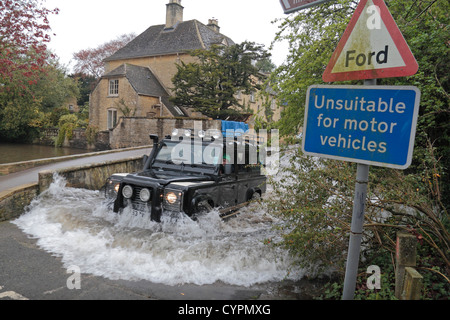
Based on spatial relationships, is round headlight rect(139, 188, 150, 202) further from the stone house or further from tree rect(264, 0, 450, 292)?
the stone house

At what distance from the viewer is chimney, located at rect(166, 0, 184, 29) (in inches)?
1652

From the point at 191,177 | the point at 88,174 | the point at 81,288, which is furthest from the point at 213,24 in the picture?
the point at 81,288

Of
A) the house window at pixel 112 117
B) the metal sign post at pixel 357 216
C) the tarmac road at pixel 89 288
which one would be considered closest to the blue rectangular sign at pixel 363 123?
the metal sign post at pixel 357 216

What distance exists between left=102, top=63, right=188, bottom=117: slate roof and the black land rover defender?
26.4 metres

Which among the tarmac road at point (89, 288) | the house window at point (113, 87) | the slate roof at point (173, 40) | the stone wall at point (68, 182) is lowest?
the tarmac road at point (89, 288)

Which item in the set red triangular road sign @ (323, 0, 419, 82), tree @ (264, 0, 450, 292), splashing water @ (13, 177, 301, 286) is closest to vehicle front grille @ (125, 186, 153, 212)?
splashing water @ (13, 177, 301, 286)

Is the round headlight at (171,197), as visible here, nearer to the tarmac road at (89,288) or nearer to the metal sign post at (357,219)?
the tarmac road at (89,288)

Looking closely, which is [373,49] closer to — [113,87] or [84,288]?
[84,288]

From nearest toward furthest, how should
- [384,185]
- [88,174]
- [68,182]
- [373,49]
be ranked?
1. [373,49]
2. [384,185]
3. [68,182]
4. [88,174]

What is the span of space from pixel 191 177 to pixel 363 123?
509cm

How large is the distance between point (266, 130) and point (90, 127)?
29211 millimetres

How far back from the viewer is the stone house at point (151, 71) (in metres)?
34.5

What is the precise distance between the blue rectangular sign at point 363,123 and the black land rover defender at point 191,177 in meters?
3.83

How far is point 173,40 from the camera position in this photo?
131ft
